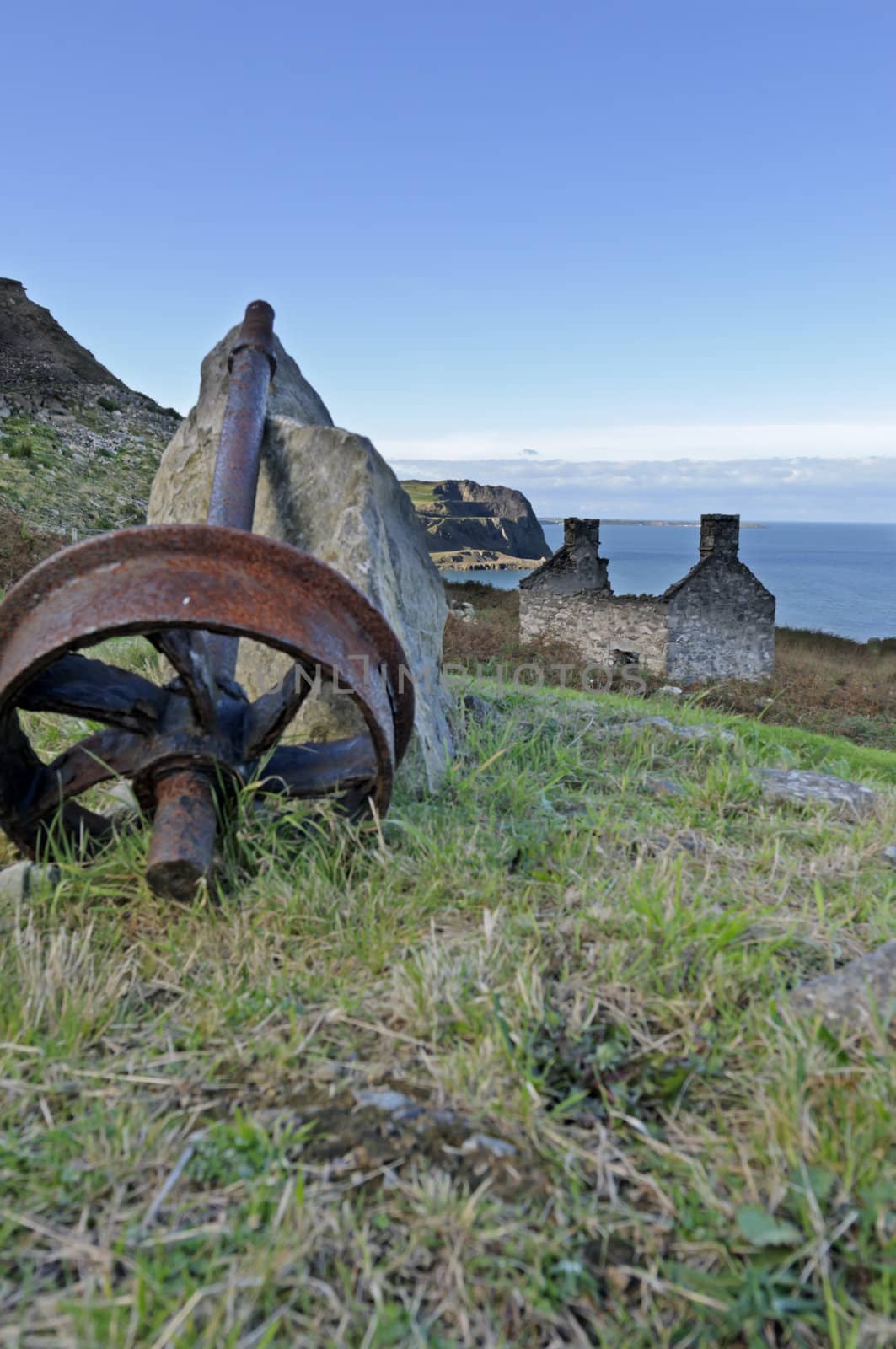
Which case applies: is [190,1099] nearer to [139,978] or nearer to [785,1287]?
[139,978]

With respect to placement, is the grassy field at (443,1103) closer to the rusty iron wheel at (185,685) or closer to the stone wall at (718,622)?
the rusty iron wheel at (185,685)

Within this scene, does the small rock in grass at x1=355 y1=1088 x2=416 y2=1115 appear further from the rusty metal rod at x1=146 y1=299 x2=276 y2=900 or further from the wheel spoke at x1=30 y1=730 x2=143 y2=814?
the wheel spoke at x1=30 y1=730 x2=143 y2=814

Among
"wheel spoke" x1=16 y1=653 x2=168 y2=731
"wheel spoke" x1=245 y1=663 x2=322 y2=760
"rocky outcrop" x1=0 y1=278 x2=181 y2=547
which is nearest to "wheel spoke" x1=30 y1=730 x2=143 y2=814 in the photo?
"wheel spoke" x1=16 y1=653 x2=168 y2=731

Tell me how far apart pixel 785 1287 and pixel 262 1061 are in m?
1.07

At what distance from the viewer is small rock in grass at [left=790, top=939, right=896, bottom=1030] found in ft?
6.25

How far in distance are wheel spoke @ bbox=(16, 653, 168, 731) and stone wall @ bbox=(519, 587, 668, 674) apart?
20652mm

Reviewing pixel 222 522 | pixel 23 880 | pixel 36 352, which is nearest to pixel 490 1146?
pixel 23 880

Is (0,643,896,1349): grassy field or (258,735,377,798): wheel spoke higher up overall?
(258,735,377,798): wheel spoke

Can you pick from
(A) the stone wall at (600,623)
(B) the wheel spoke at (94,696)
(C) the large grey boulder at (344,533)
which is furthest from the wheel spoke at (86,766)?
(A) the stone wall at (600,623)

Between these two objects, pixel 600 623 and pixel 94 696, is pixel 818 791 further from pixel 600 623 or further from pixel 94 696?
pixel 600 623

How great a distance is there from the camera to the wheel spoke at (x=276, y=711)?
2598 mm

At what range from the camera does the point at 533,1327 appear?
136 centimetres

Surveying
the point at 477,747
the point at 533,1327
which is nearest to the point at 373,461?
the point at 477,747

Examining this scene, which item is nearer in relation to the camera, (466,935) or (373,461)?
(466,935)
